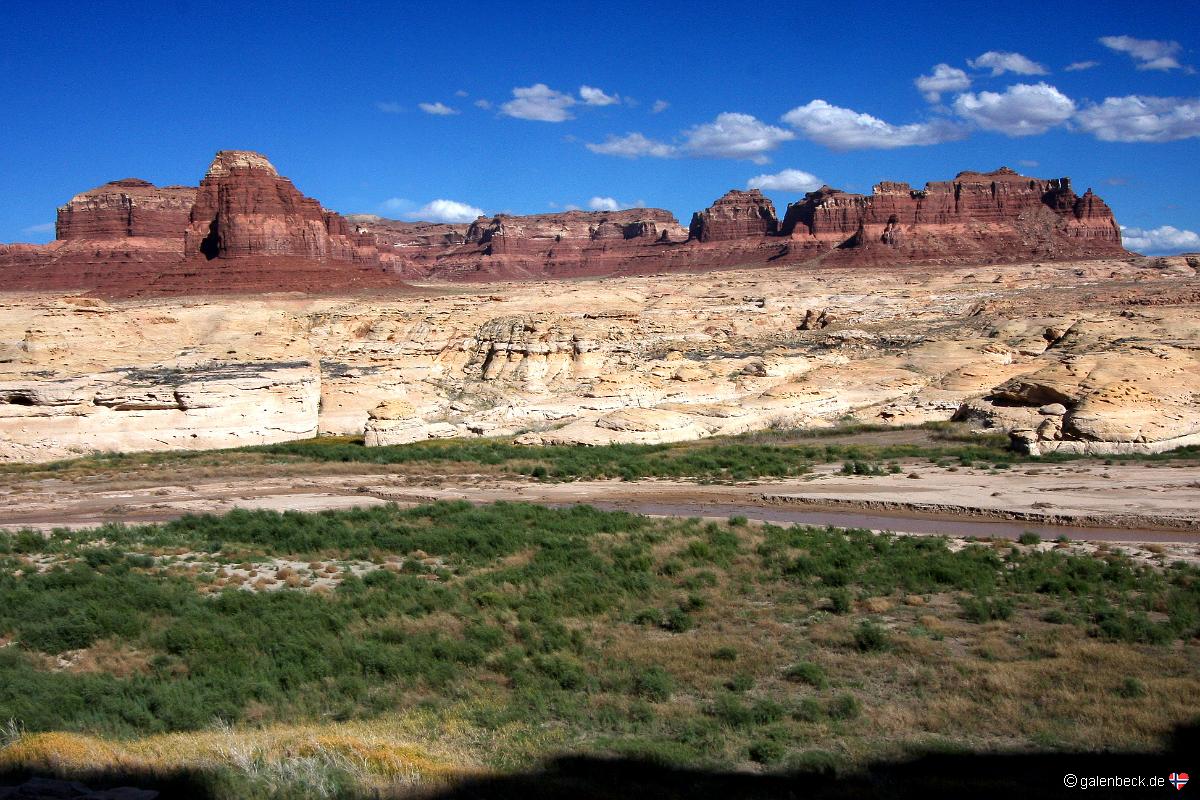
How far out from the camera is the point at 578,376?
36125mm

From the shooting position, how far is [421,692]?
9.48 m

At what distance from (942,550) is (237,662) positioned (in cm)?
1104

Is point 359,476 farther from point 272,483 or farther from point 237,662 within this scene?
point 237,662

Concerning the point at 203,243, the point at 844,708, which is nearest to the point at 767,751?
the point at 844,708

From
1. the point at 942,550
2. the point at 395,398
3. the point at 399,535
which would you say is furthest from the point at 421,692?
the point at 395,398

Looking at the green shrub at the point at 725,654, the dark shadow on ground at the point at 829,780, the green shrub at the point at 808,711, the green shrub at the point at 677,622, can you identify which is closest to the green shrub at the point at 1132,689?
the dark shadow on ground at the point at 829,780

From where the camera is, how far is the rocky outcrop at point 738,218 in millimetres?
155875

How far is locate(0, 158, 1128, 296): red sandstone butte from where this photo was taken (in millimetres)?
88625

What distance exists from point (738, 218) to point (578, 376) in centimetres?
12760

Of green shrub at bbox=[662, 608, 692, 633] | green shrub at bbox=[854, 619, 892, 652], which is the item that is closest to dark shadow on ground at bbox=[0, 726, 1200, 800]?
green shrub at bbox=[854, 619, 892, 652]

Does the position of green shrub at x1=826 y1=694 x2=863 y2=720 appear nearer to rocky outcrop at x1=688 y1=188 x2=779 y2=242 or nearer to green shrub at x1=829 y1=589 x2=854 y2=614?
green shrub at x1=829 y1=589 x2=854 y2=614

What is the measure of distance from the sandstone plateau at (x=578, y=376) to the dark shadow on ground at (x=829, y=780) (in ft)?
66.3

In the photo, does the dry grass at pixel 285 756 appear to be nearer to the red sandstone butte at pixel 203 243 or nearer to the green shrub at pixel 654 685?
the green shrub at pixel 654 685

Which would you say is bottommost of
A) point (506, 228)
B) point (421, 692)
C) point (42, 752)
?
point (421, 692)
